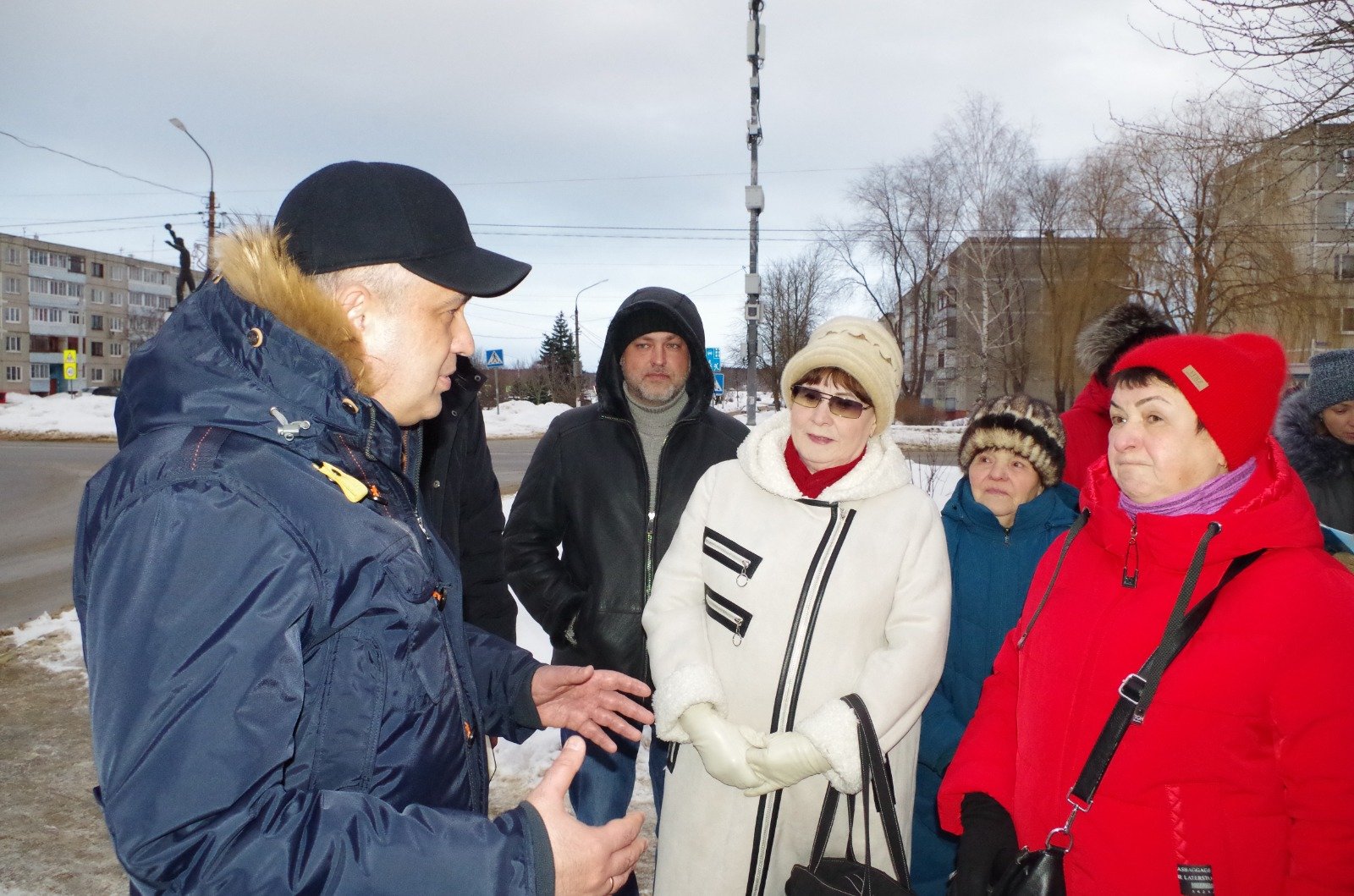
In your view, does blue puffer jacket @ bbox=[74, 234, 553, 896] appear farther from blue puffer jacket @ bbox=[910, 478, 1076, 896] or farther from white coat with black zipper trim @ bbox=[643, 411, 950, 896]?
blue puffer jacket @ bbox=[910, 478, 1076, 896]

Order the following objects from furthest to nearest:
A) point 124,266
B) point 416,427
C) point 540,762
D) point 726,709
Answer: point 124,266 < point 540,762 < point 726,709 < point 416,427

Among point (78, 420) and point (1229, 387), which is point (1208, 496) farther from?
point (78, 420)

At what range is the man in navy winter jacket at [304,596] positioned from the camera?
104 centimetres

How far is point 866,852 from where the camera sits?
211 cm

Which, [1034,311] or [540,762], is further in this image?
[1034,311]

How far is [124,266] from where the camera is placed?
268ft

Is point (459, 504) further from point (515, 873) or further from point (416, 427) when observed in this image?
point (515, 873)

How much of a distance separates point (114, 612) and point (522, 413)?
106 ft

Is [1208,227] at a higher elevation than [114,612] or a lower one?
higher

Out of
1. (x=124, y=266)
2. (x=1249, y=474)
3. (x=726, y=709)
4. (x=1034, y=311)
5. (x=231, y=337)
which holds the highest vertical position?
(x=124, y=266)

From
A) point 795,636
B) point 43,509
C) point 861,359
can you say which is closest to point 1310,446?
point 861,359

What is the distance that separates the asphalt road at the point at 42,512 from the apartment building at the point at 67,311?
168ft

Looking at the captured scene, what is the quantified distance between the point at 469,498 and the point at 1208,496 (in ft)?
7.84

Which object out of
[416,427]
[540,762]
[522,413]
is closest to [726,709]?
[416,427]
